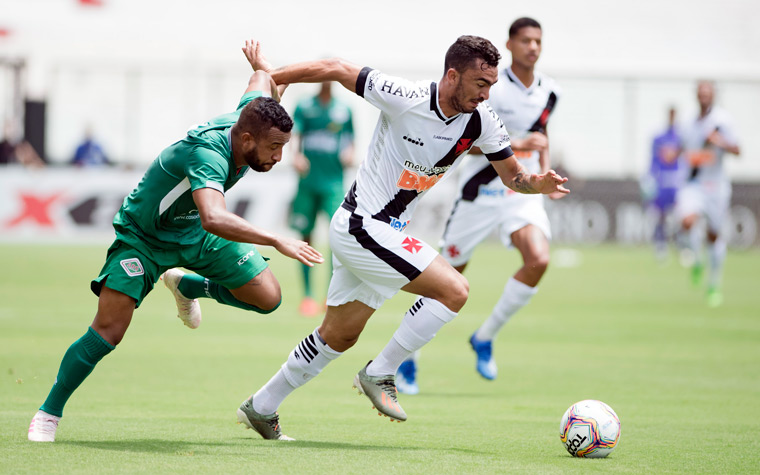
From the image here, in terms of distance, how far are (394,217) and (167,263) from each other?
1371 millimetres

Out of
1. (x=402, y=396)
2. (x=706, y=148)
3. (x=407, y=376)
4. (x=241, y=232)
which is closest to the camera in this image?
(x=241, y=232)

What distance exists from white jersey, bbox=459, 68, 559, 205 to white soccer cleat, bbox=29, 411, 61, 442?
4.42 metres

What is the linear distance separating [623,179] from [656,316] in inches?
580

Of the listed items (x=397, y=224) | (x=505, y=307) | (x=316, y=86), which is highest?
(x=397, y=224)

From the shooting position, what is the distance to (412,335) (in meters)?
6.06

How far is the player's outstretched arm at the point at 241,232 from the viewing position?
5.23m

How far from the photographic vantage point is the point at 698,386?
882cm

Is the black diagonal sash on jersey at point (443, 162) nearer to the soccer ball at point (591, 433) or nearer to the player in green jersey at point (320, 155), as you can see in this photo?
the soccer ball at point (591, 433)

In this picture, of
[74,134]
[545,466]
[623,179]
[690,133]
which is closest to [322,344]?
[545,466]

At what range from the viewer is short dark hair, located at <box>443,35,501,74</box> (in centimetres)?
588

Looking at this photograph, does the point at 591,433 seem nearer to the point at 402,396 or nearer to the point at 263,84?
the point at 402,396

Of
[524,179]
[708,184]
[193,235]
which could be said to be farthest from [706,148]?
[193,235]

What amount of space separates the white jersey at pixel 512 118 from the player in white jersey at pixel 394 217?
2.68m

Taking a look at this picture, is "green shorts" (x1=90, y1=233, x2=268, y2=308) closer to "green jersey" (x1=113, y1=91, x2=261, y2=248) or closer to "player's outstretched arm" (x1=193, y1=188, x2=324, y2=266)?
"green jersey" (x1=113, y1=91, x2=261, y2=248)
